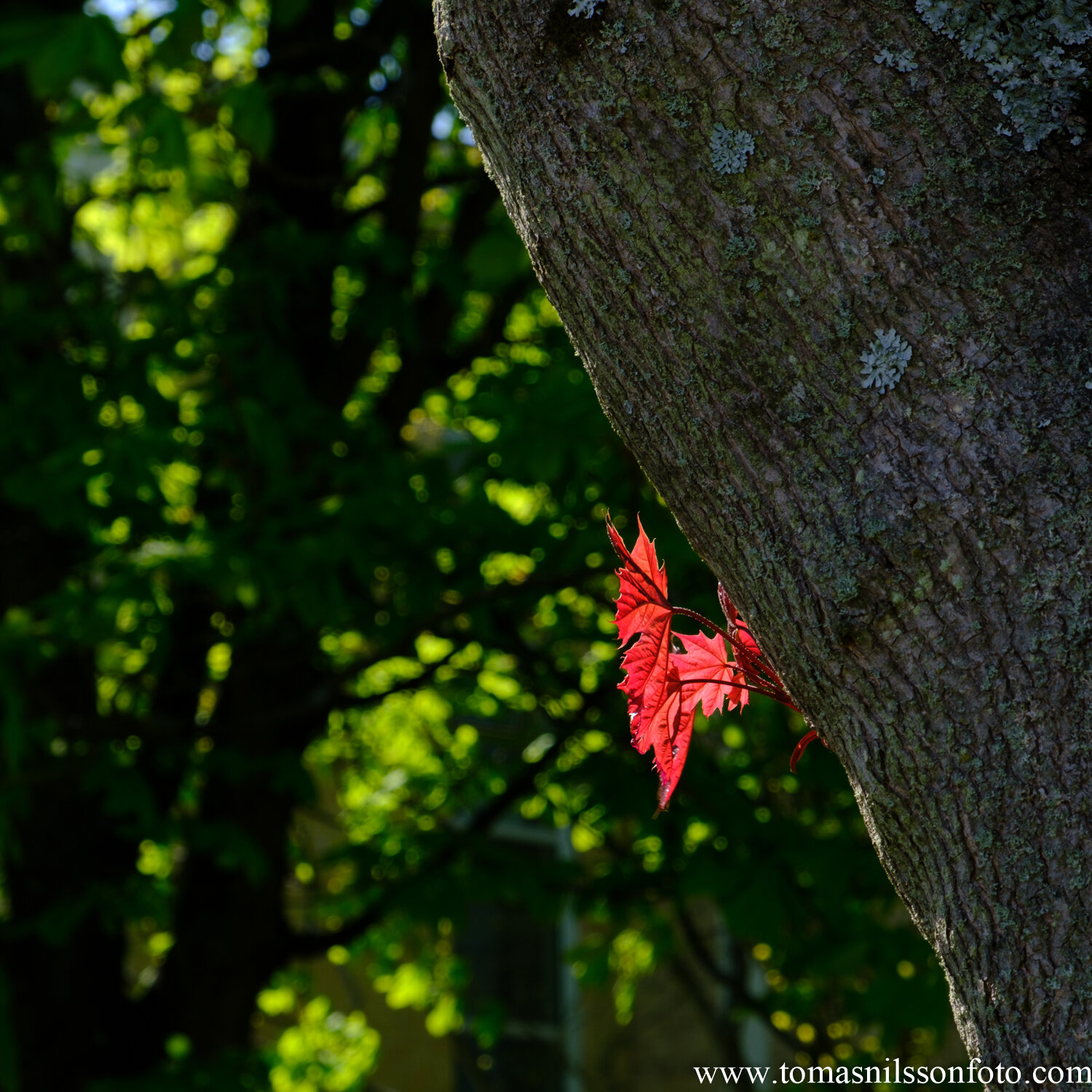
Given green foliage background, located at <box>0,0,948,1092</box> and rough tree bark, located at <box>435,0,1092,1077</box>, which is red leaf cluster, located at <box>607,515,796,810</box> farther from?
green foliage background, located at <box>0,0,948,1092</box>

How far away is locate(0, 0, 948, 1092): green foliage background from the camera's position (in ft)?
11.0

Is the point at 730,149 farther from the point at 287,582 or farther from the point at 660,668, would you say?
the point at 287,582

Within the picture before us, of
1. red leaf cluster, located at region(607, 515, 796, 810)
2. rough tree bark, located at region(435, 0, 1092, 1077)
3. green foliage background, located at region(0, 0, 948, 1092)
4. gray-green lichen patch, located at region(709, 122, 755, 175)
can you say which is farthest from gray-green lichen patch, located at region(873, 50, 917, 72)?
green foliage background, located at region(0, 0, 948, 1092)

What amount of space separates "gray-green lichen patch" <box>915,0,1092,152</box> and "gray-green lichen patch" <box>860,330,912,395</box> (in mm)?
176

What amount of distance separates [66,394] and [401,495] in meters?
1.21

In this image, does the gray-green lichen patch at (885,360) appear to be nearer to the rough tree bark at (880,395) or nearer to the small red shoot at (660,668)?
the rough tree bark at (880,395)

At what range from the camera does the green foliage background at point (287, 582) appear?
334 cm

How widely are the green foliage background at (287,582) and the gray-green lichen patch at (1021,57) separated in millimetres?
2276

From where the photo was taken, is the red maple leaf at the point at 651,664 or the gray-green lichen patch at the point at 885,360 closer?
the gray-green lichen patch at the point at 885,360

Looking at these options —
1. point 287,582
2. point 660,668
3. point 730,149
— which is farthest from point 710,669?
point 287,582

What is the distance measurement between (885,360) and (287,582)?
2614 millimetres

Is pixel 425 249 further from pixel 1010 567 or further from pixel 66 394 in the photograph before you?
pixel 1010 567

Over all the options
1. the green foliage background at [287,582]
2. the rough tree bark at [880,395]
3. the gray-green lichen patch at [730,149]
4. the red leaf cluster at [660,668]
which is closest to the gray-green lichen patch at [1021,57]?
the rough tree bark at [880,395]

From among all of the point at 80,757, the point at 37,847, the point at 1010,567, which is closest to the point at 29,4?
the point at 80,757
